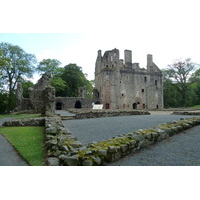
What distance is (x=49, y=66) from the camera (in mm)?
40844

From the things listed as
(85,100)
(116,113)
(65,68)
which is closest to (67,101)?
(85,100)

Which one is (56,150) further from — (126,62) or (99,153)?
(126,62)

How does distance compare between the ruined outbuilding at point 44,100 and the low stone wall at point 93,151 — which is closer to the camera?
the low stone wall at point 93,151

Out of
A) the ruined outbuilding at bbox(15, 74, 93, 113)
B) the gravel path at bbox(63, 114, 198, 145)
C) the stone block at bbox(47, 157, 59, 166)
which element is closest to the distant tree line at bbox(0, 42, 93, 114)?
the ruined outbuilding at bbox(15, 74, 93, 113)

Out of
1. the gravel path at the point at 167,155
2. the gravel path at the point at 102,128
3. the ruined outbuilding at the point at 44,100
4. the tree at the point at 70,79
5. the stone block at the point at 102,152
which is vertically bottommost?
the gravel path at the point at 167,155

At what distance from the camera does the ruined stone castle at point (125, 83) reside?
36750mm

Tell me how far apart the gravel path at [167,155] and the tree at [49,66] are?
1549 inches

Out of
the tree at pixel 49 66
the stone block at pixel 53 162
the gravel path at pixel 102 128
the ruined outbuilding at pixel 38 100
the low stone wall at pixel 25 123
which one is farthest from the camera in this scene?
the tree at pixel 49 66

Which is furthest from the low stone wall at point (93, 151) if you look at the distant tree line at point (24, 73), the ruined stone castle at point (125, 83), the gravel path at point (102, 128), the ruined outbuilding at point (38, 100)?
the ruined stone castle at point (125, 83)

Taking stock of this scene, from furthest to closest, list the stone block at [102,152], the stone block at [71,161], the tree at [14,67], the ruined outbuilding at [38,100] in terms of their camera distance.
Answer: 1. the tree at [14,67]
2. the ruined outbuilding at [38,100]
3. the stone block at [102,152]
4. the stone block at [71,161]

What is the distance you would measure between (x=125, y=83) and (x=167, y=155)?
35.7m

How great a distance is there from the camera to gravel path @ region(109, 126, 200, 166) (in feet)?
11.7

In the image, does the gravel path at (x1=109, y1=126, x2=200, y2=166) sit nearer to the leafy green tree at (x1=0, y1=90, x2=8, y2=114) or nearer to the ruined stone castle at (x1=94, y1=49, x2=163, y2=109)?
the ruined stone castle at (x1=94, y1=49, x2=163, y2=109)

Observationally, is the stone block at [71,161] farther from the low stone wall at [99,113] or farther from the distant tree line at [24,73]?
the distant tree line at [24,73]
